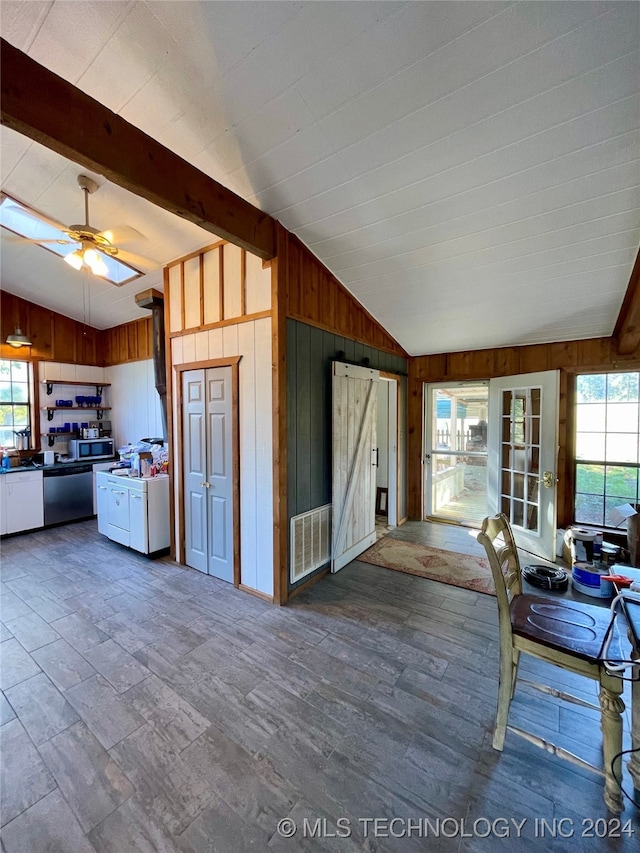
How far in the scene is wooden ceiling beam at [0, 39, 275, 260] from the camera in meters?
1.37

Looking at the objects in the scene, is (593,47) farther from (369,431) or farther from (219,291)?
(369,431)

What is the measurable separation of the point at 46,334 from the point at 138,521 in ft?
13.3

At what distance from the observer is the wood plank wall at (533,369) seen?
379cm

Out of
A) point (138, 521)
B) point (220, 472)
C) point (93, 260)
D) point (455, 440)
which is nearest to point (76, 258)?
point (93, 260)

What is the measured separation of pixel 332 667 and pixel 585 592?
95.3 inches

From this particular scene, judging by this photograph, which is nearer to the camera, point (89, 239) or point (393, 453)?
point (89, 239)

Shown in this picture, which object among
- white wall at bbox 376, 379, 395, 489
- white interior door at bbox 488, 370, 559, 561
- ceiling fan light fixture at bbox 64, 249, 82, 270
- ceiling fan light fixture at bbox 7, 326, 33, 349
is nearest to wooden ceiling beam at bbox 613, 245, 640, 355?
white interior door at bbox 488, 370, 559, 561

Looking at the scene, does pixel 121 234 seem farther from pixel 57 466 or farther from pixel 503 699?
pixel 503 699

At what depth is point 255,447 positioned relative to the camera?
2.95 metres

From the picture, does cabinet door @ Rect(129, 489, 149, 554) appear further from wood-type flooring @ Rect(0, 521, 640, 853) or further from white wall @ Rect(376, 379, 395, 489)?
white wall @ Rect(376, 379, 395, 489)

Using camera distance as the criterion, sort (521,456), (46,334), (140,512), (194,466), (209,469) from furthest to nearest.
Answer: (46,334), (521,456), (140,512), (194,466), (209,469)

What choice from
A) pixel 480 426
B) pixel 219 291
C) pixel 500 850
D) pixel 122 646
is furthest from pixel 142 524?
pixel 480 426

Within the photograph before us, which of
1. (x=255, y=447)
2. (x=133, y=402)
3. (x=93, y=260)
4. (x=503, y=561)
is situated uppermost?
(x=93, y=260)

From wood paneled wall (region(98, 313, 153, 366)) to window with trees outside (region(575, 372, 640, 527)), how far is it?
238 inches
